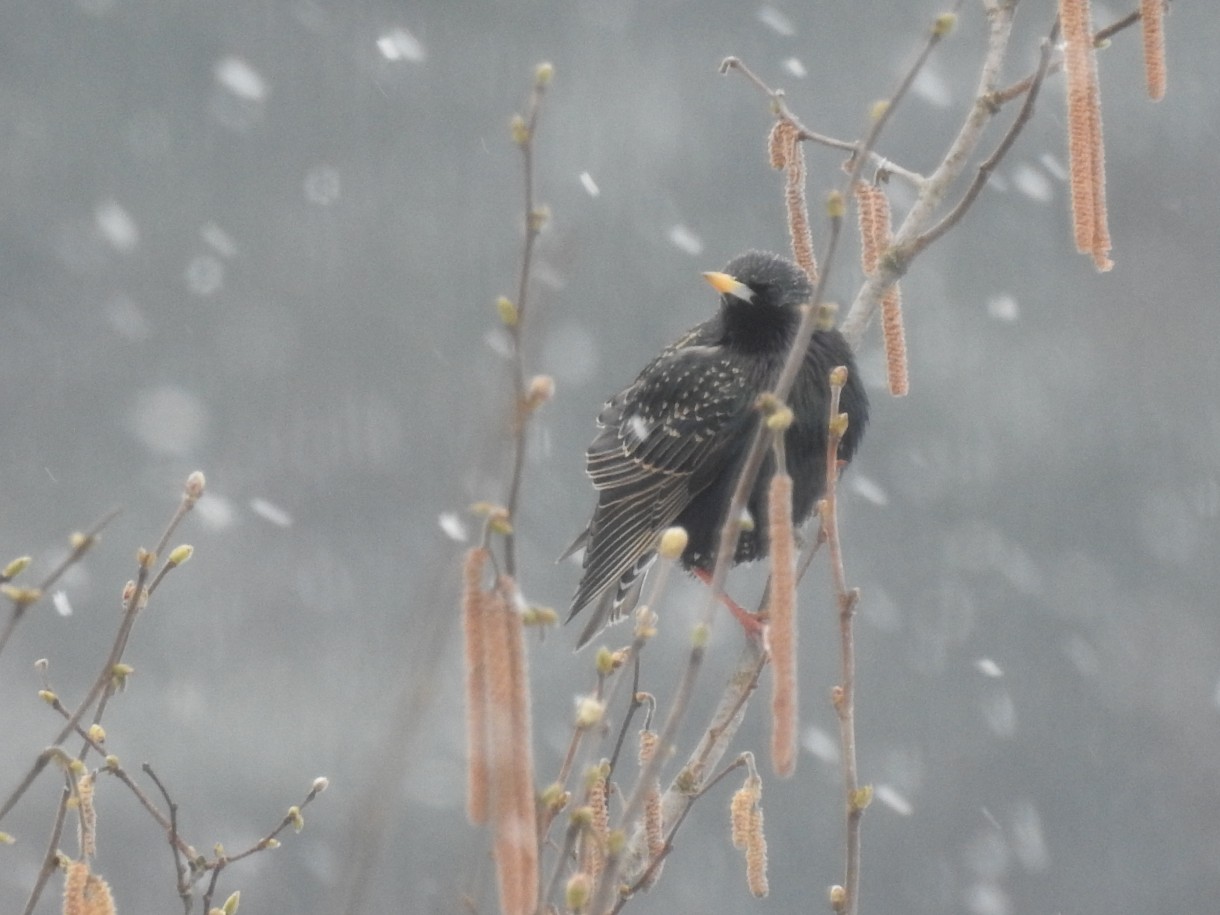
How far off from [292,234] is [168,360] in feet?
9.64

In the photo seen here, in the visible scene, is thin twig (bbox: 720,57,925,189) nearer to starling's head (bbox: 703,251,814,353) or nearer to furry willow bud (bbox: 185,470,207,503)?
starling's head (bbox: 703,251,814,353)

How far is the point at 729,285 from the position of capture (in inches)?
132

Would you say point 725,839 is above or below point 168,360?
below

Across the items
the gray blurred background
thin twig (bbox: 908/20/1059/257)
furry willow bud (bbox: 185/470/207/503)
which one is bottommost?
furry willow bud (bbox: 185/470/207/503)

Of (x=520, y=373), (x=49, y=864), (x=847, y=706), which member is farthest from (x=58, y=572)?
(x=847, y=706)

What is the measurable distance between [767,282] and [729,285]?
0.68 ft

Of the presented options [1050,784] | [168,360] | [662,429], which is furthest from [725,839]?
[662,429]

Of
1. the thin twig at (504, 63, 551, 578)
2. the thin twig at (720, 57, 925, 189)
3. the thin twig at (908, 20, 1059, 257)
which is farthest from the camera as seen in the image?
the thin twig at (720, 57, 925, 189)

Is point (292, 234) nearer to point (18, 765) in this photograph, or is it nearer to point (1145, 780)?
point (18, 765)

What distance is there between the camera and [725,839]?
13.8m

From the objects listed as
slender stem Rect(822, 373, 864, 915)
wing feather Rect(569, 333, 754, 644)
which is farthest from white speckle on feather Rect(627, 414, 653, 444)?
slender stem Rect(822, 373, 864, 915)

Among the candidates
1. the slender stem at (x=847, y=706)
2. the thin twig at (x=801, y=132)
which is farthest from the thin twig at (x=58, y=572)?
the thin twig at (x=801, y=132)

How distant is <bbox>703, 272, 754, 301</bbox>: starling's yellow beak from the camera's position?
10.8 ft

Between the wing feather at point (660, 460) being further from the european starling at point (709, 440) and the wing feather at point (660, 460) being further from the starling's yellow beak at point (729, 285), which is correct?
the starling's yellow beak at point (729, 285)
